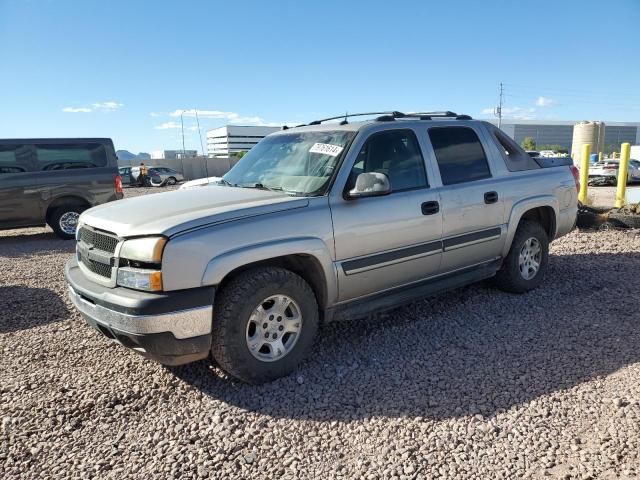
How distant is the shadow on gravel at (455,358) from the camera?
3.17 m

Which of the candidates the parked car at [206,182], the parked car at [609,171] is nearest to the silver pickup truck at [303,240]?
the parked car at [206,182]

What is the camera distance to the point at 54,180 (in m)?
9.59

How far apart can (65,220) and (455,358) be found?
29.0ft

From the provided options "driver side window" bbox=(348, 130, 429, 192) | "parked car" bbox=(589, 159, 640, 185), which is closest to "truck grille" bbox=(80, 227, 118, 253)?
"driver side window" bbox=(348, 130, 429, 192)

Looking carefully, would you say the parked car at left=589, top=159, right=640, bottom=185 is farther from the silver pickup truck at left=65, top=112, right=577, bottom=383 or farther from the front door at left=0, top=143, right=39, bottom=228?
the front door at left=0, top=143, right=39, bottom=228

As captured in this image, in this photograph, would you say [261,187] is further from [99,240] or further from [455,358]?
[455,358]

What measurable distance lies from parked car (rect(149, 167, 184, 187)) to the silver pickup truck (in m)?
28.6

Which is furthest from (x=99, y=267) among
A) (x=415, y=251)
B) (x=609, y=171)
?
(x=609, y=171)

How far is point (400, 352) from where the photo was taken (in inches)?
153

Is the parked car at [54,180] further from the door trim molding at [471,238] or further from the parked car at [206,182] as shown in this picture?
the door trim molding at [471,238]

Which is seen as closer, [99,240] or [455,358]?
[99,240]

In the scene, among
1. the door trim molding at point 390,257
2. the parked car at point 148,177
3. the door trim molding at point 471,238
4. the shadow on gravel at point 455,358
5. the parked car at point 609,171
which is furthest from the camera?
the parked car at point 148,177

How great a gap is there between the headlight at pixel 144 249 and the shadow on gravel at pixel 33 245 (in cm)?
643

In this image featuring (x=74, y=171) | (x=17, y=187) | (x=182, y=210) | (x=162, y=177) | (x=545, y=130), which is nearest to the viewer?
(x=182, y=210)
